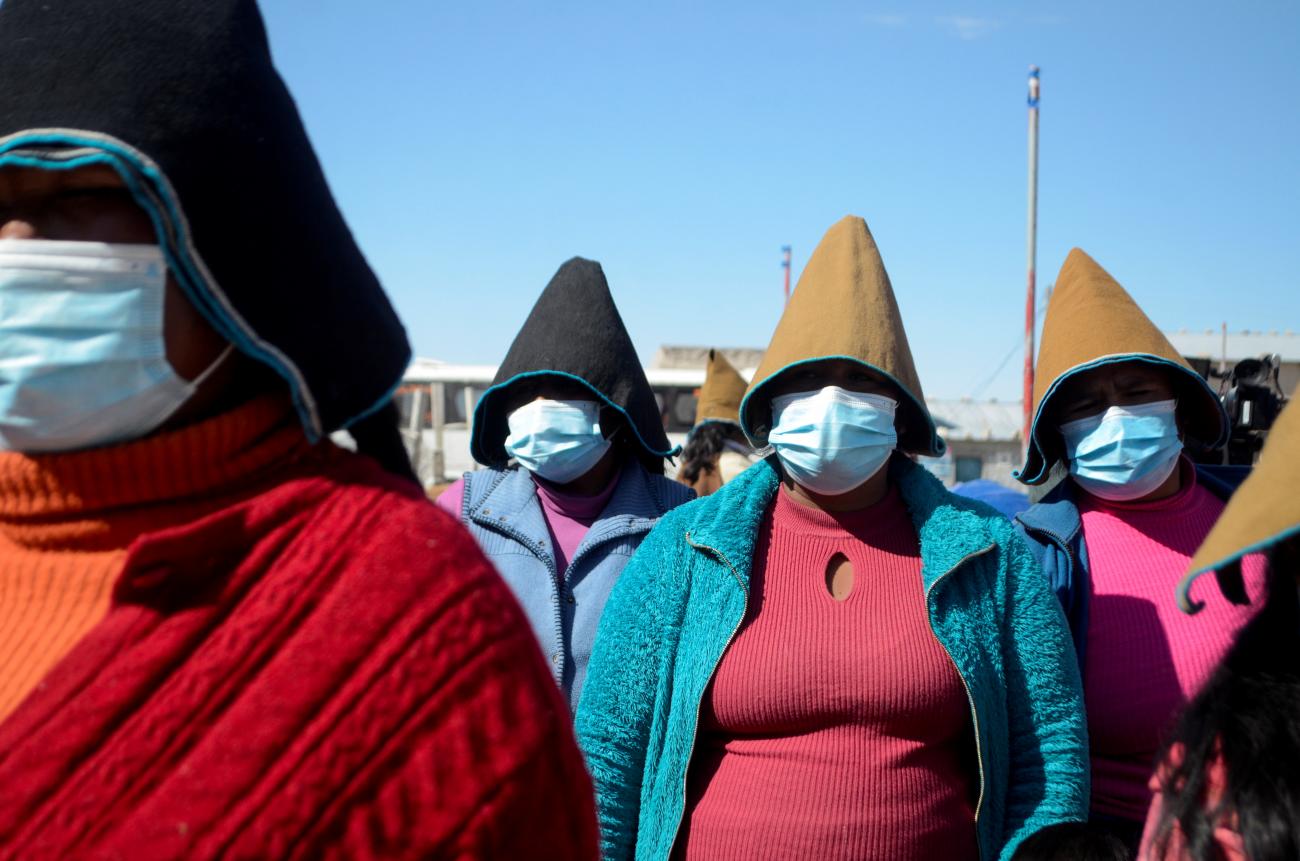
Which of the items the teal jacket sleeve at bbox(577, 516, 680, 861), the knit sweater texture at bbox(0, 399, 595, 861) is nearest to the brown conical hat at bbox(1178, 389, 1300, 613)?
the knit sweater texture at bbox(0, 399, 595, 861)

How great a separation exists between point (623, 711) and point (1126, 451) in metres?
1.81

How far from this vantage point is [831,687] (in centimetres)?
289

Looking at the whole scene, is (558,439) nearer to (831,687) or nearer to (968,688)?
(831,687)

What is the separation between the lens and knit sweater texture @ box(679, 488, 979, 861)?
2.83 meters

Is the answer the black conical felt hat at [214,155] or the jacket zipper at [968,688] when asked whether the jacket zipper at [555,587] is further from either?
the black conical felt hat at [214,155]

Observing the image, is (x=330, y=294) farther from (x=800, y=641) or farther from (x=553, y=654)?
(x=553, y=654)

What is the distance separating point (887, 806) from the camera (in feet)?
9.25

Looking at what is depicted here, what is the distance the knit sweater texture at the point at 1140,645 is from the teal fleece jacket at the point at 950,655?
0.34 metres

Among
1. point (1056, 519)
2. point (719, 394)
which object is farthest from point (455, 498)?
point (719, 394)

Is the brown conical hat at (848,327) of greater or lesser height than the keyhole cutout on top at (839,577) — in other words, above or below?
above

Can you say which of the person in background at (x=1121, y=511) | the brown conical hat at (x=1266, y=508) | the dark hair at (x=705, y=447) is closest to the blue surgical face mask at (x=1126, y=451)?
the person in background at (x=1121, y=511)

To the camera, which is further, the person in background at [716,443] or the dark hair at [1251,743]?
the person in background at [716,443]

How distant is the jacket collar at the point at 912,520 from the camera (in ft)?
10.0

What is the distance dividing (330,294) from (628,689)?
5.93 ft
